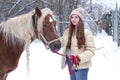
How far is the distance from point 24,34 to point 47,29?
39 cm

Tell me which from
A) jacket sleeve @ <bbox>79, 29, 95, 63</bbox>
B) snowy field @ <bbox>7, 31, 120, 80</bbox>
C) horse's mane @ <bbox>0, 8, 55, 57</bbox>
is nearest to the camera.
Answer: jacket sleeve @ <bbox>79, 29, 95, 63</bbox>

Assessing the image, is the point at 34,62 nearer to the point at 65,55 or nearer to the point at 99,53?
the point at 99,53

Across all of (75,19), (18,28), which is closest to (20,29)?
(18,28)

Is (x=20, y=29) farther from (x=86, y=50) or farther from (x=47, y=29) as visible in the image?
(x=86, y=50)

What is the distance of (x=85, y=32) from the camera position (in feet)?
13.5

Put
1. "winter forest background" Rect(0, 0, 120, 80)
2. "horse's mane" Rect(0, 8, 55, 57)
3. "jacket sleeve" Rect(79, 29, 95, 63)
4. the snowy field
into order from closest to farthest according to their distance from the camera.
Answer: "jacket sleeve" Rect(79, 29, 95, 63)
"horse's mane" Rect(0, 8, 55, 57)
the snowy field
"winter forest background" Rect(0, 0, 120, 80)

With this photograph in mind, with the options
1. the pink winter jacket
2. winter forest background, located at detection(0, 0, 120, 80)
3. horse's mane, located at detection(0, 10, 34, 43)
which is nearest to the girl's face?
the pink winter jacket

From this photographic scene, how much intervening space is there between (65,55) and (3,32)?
0.91m

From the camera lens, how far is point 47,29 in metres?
4.12

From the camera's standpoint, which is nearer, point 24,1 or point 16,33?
point 16,33

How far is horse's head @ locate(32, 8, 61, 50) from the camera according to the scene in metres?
4.11

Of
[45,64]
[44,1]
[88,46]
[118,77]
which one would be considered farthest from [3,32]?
[44,1]

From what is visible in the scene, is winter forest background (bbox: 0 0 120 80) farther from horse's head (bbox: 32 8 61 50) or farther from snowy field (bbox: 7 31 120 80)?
horse's head (bbox: 32 8 61 50)

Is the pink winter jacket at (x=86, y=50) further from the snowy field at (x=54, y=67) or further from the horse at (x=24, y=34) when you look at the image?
the snowy field at (x=54, y=67)
